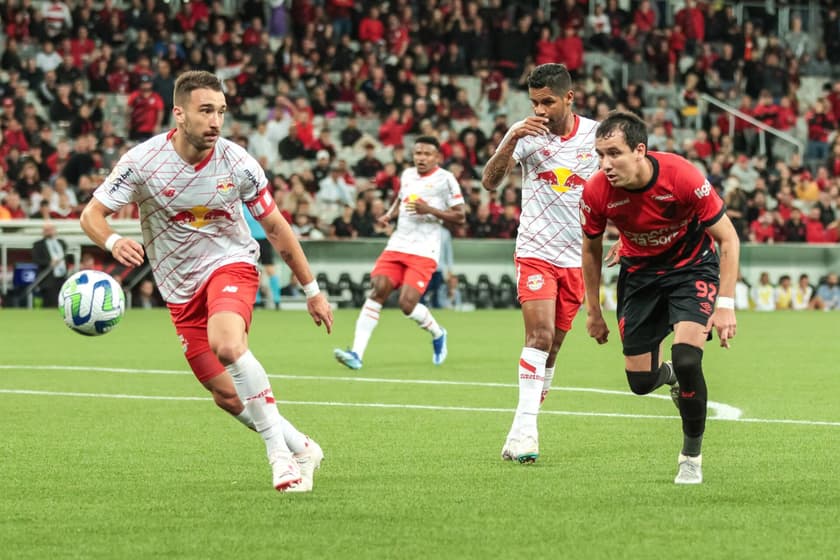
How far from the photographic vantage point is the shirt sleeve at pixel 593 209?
846cm

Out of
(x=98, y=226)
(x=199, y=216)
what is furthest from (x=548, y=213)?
(x=98, y=226)

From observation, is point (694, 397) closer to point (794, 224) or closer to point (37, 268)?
point (37, 268)

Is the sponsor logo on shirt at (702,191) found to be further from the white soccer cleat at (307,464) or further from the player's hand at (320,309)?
the white soccer cleat at (307,464)

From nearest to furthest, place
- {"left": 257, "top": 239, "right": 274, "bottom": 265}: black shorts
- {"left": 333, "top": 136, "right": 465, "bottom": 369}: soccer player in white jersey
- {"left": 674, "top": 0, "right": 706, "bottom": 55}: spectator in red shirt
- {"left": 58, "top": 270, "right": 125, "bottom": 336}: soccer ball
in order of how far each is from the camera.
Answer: {"left": 58, "top": 270, "right": 125, "bottom": 336}: soccer ball
{"left": 333, "top": 136, "right": 465, "bottom": 369}: soccer player in white jersey
{"left": 257, "top": 239, "right": 274, "bottom": 265}: black shorts
{"left": 674, "top": 0, "right": 706, "bottom": 55}: spectator in red shirt

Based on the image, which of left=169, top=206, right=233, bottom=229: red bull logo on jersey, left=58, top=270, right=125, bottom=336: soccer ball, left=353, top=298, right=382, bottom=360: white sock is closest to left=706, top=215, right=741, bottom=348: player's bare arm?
left=169, top=206, right=233, bottom=229: red bull logo on jersey

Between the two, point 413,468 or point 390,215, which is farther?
→ point 390,215

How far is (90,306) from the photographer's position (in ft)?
28.4

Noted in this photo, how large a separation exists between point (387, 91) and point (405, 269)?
16.8 metres

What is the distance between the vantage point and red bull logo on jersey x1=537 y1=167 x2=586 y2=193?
10141 millimetres

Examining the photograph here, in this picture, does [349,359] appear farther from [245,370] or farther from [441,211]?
[245,370]

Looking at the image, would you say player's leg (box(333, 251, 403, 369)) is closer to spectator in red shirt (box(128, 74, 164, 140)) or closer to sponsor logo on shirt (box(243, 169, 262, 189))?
sponsor logo on shirt (box(243, 169, 262, 189))

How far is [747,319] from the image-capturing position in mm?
27547

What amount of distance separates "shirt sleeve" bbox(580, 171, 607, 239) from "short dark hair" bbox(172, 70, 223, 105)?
7.06ft

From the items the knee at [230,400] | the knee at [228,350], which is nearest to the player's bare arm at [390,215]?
the knee at [230,400]
